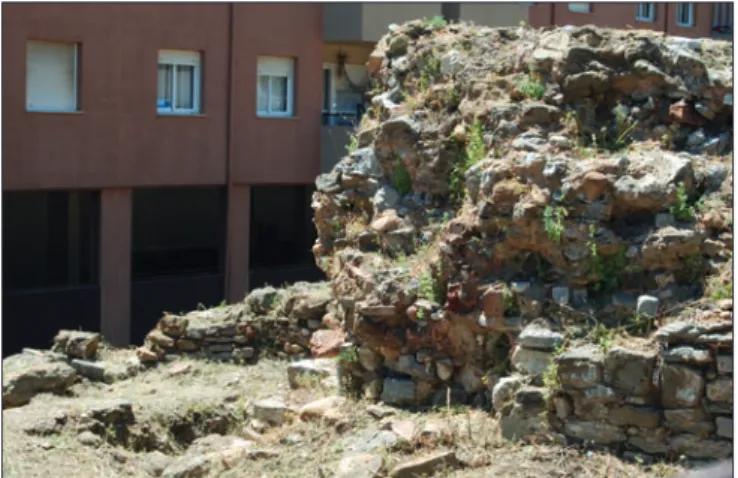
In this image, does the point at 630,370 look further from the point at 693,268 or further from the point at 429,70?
the point at 429,70

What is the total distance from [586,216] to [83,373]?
6328 mm

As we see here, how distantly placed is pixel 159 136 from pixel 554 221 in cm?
1058

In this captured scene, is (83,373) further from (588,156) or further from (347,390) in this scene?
(588,156)

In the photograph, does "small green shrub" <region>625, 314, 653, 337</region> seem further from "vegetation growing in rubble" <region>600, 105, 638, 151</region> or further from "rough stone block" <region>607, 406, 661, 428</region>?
"vegetation growing in rubble" <region>600, 105, 638, 151</region>

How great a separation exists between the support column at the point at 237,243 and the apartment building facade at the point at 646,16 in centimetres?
726

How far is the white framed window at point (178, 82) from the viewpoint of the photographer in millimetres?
17469

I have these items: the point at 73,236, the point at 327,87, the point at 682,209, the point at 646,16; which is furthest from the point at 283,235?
the point at 682,209

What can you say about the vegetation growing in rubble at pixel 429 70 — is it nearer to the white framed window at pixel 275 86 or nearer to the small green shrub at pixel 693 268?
the small green shrub at pixel 693 268

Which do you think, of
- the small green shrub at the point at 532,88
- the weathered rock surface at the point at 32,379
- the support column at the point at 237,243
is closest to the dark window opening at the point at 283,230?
the support column at the point at 237,243

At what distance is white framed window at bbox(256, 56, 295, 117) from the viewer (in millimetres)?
18859

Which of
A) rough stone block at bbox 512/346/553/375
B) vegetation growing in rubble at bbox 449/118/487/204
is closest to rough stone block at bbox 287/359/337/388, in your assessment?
vegetation growing in rubble at bbox 449/118/487/204

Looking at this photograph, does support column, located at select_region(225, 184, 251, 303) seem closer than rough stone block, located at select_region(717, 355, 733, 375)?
No

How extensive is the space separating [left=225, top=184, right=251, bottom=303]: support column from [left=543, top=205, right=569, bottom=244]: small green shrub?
435 inches

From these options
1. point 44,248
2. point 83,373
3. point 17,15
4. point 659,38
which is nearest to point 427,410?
point 659,38
